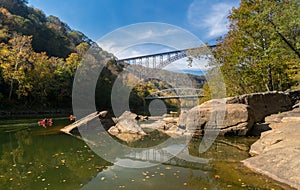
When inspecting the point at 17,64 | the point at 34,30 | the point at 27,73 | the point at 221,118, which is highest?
the point at 34,30

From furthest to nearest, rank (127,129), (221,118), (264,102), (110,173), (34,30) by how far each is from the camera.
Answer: (34,30) < (127,129) < (264,102) < (221,118) < (110,173)

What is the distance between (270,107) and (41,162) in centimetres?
1026

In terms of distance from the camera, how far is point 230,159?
19.1 ft

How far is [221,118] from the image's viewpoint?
9.26m

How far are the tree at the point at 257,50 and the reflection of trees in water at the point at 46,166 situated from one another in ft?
30.8

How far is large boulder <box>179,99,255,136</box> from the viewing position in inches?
353

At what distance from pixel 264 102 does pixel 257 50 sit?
13.7 feet

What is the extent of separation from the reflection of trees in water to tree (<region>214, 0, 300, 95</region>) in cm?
939

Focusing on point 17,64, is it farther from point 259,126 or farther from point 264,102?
point 259,126

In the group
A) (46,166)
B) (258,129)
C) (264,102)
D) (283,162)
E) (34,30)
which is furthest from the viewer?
(34,30)

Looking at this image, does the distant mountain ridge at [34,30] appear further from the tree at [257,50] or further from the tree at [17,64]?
the tree at [257,50]

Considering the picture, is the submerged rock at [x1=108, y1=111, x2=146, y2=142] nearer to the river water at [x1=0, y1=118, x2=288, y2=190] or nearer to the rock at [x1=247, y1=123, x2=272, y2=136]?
the river water at [x1=0, y1=118, x2=288, y2=190]

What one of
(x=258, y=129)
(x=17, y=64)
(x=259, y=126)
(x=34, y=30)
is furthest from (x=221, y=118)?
(x=34, y=30)

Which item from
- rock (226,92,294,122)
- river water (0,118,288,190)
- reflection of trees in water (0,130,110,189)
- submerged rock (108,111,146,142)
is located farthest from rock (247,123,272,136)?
reflection of trees in water (0,130,110,189)
